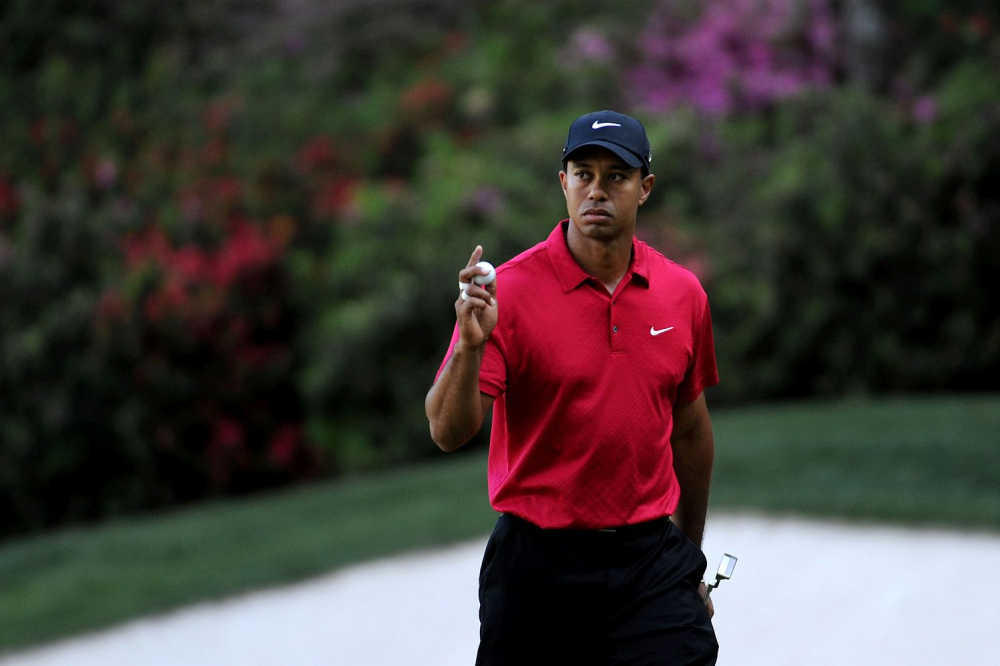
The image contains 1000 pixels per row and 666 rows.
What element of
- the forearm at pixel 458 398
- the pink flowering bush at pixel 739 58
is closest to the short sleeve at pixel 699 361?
the forearm at pixel 458 398

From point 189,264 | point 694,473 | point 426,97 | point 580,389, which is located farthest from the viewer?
point 426,97

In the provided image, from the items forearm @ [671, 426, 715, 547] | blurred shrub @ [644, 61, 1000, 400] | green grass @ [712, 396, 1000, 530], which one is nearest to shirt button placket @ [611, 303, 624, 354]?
forearm @ [671, 426, 715, 547]

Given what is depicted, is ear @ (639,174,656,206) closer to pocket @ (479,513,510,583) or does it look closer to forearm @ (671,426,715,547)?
forearm @ (671,426,715,547)

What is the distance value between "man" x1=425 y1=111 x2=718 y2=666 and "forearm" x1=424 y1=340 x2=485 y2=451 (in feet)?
0.33

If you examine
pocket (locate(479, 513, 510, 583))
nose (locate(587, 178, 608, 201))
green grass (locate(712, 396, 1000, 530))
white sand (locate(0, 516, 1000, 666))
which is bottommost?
white sand (locate(0, 516, 1000, 666))

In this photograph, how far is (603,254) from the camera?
2910 millimetres

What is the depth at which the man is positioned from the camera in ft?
9.26

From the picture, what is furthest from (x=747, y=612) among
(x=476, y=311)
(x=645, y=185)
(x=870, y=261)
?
(x=870, y=261)

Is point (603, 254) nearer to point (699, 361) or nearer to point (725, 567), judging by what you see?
point (699, 361)

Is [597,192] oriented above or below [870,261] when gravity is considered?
above

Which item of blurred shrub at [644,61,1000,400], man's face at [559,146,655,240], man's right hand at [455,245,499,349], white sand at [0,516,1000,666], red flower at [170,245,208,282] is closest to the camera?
man's right hand at [455,245,499,349]

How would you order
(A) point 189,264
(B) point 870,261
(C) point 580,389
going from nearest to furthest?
1. (C) point 580,389
2. (B) point 870,261
3. (A) point 189,264

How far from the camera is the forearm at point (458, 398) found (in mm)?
2596

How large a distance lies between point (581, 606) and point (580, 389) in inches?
19.9
